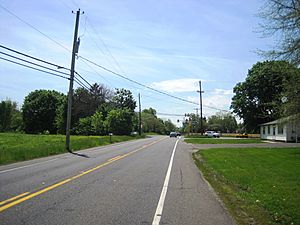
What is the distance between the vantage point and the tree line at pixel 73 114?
7919 cm

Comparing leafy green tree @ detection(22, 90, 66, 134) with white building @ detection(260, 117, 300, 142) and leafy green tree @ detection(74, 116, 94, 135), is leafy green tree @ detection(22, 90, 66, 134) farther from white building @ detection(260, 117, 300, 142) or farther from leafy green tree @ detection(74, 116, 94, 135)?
white building @ detection(260, 117, 300, 142)

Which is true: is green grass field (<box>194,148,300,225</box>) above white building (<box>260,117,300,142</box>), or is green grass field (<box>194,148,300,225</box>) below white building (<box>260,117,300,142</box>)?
below

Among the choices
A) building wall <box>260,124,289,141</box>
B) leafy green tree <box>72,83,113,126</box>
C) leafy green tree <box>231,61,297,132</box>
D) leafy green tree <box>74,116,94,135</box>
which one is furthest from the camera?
leafy green tree <box>72,83,113,126</box>

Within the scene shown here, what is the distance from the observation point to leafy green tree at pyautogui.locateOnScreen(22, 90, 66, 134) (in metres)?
97.0

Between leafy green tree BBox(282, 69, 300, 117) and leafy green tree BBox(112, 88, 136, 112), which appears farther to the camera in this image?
leafy green tree BBox(112, 88, 136, 112)

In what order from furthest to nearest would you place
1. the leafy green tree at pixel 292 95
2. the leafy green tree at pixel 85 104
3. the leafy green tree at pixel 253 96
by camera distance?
the leafy green tree at pixel 85 104 → the leafy green tree at pixel 253 96 → the leafy green tree at pixel 292 95

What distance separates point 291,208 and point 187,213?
2.24 meters

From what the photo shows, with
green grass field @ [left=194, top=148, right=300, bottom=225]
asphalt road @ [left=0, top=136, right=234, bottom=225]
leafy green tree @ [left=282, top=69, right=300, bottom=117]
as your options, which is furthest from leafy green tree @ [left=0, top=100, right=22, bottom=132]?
green grass field @ [left=194, top=148, right=300, bottom=225]

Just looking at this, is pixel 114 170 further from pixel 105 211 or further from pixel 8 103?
pixel 8 103

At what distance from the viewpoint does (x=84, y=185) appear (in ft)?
36.5

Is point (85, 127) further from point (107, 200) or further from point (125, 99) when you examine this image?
point (107, 200)

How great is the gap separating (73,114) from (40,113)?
34.8ft

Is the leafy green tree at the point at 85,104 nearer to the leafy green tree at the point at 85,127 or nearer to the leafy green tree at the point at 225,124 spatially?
the leafy green tree at the point at 85,127

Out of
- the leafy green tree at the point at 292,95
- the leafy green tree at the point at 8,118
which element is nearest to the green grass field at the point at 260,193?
the leafy green tree at the point at 292,95
